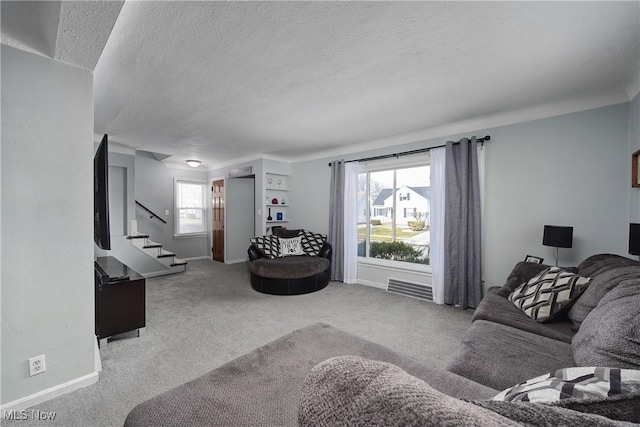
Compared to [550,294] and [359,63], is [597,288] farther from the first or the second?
[359,63]

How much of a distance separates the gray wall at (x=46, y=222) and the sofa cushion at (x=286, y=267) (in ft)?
7.72

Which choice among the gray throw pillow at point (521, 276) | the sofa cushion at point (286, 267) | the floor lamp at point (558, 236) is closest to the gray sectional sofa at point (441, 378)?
the gray throw pillow at point (521, 276)

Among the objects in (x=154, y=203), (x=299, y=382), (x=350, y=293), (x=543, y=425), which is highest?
(x=154, y=203)

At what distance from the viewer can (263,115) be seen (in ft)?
10.8

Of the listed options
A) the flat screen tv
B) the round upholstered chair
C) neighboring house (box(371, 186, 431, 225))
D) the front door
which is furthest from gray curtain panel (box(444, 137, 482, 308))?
A: the front door

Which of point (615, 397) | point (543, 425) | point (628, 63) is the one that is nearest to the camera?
point (543, 425)

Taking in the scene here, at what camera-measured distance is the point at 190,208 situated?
6.73 meters

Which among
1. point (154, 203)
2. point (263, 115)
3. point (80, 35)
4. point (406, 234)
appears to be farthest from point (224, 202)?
point (80, 35)

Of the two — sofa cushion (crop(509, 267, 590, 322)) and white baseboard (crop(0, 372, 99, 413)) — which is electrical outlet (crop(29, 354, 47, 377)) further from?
sofa cushion (crop(509, 267, 590, 322))

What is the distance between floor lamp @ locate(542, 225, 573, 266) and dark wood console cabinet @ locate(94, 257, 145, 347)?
4197mm

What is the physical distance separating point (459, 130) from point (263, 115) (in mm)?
2624

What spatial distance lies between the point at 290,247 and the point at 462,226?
2829 millimetres

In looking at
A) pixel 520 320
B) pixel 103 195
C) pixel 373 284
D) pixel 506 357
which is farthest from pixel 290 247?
pixel 506 357

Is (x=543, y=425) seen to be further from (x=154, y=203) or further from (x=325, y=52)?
(x=154, y=203)
